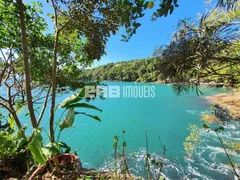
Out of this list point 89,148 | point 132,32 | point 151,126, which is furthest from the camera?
point 151,126

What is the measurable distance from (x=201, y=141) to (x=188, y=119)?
4.90 m

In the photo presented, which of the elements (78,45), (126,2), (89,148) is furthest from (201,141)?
(126,2)

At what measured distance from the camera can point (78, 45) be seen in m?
3.90

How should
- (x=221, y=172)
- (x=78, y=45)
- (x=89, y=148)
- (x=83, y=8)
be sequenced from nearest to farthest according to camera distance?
(x=83, y=8)
(x=78, y=45)
(x=221, y=172)
(x=89, y=148)

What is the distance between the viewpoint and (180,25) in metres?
1.81

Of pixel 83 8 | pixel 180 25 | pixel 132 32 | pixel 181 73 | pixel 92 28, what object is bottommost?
pixel 181 73

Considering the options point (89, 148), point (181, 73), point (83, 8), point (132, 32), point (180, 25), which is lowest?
point (89, 148)

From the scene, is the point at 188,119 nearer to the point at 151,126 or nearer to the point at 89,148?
the point at 151,126

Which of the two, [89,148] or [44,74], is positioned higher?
[44,74]

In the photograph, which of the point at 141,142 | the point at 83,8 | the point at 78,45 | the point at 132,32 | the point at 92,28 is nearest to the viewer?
the point at 132,32

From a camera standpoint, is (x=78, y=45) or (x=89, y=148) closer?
(x=78, y=45)

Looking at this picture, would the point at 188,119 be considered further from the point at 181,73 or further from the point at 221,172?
the point at 181,73

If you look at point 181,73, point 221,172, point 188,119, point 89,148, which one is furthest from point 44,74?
point 188,119

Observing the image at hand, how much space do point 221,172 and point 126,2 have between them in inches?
292
